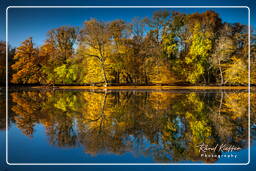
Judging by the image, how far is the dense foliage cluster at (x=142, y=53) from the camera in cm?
2750

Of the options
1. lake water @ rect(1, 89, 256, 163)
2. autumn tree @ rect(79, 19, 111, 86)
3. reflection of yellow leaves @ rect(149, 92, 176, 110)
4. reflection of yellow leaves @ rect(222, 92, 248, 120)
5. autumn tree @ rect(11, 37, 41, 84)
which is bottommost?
lake water @ rect(1, 89, 256, 163)

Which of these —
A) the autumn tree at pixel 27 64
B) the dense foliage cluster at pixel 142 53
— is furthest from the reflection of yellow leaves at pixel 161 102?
the autumn tree at pixel 27 64

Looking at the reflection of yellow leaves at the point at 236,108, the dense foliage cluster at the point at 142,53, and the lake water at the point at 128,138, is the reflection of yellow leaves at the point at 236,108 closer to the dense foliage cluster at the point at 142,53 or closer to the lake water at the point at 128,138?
the lake water at the point at 128,138

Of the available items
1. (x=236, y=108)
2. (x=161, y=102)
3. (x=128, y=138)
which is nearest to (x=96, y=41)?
(x=161, y=102)

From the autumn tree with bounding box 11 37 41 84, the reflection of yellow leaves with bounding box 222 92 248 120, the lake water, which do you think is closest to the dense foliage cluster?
the autumn tree with bounding box 11 37 41 84

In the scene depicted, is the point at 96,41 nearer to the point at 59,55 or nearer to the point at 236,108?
the point at 59,55

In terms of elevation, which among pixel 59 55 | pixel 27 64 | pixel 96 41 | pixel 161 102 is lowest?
pixel 161 102

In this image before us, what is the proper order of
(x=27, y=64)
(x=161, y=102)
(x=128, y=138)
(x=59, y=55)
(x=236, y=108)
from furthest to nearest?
1. (x=59, y=55)
2. (x=27, y=64)
3. (x=161, y=102)
4. (x=236, y=108)
5. (x=128, y=138)

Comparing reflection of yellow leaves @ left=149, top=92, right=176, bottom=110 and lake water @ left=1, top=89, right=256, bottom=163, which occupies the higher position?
reflection of yellow leaves @ left=149, top=92, right=176, bottom=110

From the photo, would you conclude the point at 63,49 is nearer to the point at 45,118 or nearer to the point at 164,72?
the point at 164,72

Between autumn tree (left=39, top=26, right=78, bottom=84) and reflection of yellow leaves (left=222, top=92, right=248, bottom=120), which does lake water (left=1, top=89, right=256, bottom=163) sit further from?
autumn tree (left=39, top=26, right=78, bottom=84)

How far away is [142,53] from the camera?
29141 mm

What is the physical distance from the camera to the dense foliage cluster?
90.2ft

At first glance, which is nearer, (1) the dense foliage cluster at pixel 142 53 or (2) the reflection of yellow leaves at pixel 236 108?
(2) the reflection of yellow leaves at pixel 236 108
